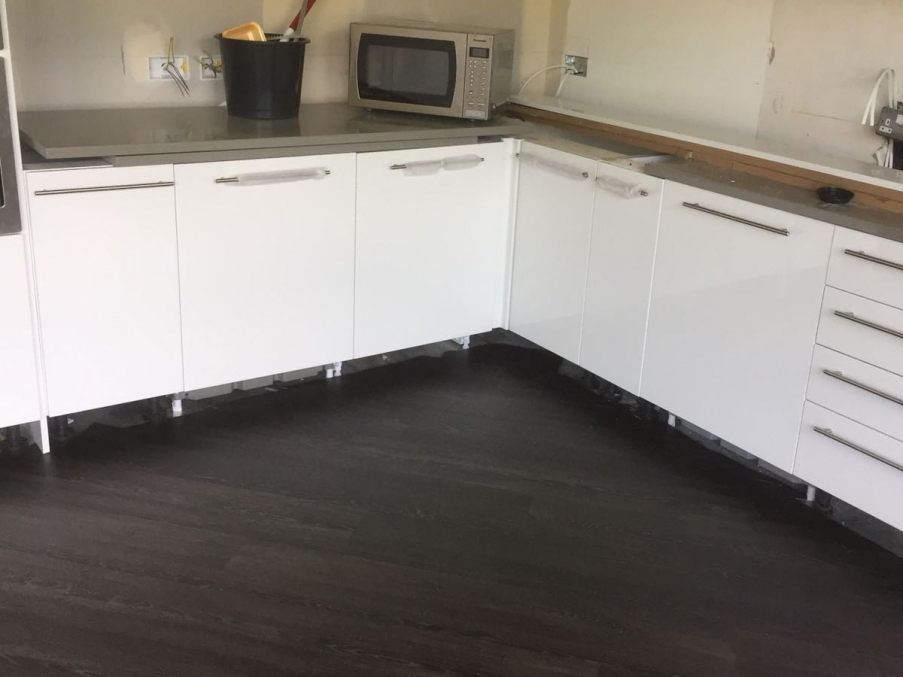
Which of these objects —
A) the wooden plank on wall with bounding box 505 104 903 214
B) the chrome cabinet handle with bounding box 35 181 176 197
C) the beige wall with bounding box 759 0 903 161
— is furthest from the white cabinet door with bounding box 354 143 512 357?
the beige wall with bounding box 759 0 903 161

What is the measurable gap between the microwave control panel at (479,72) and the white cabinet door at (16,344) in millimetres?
1510

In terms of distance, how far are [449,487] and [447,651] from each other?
2.29 feet

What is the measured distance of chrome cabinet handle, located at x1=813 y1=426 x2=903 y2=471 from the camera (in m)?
2.32

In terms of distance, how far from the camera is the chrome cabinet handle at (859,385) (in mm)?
2289

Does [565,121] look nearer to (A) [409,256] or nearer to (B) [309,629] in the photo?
(A) [409,256]

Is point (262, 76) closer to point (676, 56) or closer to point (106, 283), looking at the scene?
point (106, 283)

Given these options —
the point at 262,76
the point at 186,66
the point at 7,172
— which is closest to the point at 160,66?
the point at 186,66

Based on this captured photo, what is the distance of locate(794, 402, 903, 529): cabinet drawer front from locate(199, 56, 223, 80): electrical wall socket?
2.17 metres

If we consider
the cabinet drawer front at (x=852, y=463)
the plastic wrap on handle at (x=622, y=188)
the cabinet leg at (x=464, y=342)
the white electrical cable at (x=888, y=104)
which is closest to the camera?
the cabinet drawer front at (x=852, y=463)

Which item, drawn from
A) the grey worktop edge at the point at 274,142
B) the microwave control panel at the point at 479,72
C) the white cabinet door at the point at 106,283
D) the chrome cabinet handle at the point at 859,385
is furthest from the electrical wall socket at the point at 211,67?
the chrome cabinet handle at the point at 859,385

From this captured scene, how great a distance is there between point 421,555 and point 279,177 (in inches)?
47.2

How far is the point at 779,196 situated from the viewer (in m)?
2.49

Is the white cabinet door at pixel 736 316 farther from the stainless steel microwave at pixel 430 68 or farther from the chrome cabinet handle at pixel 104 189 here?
the chrome cabinet handle at pixel 104 189

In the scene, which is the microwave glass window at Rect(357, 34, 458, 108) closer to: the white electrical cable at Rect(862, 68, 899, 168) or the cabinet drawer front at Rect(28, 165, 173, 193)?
the cabinet drawer front at Rect(28, 165, 173, 193)
